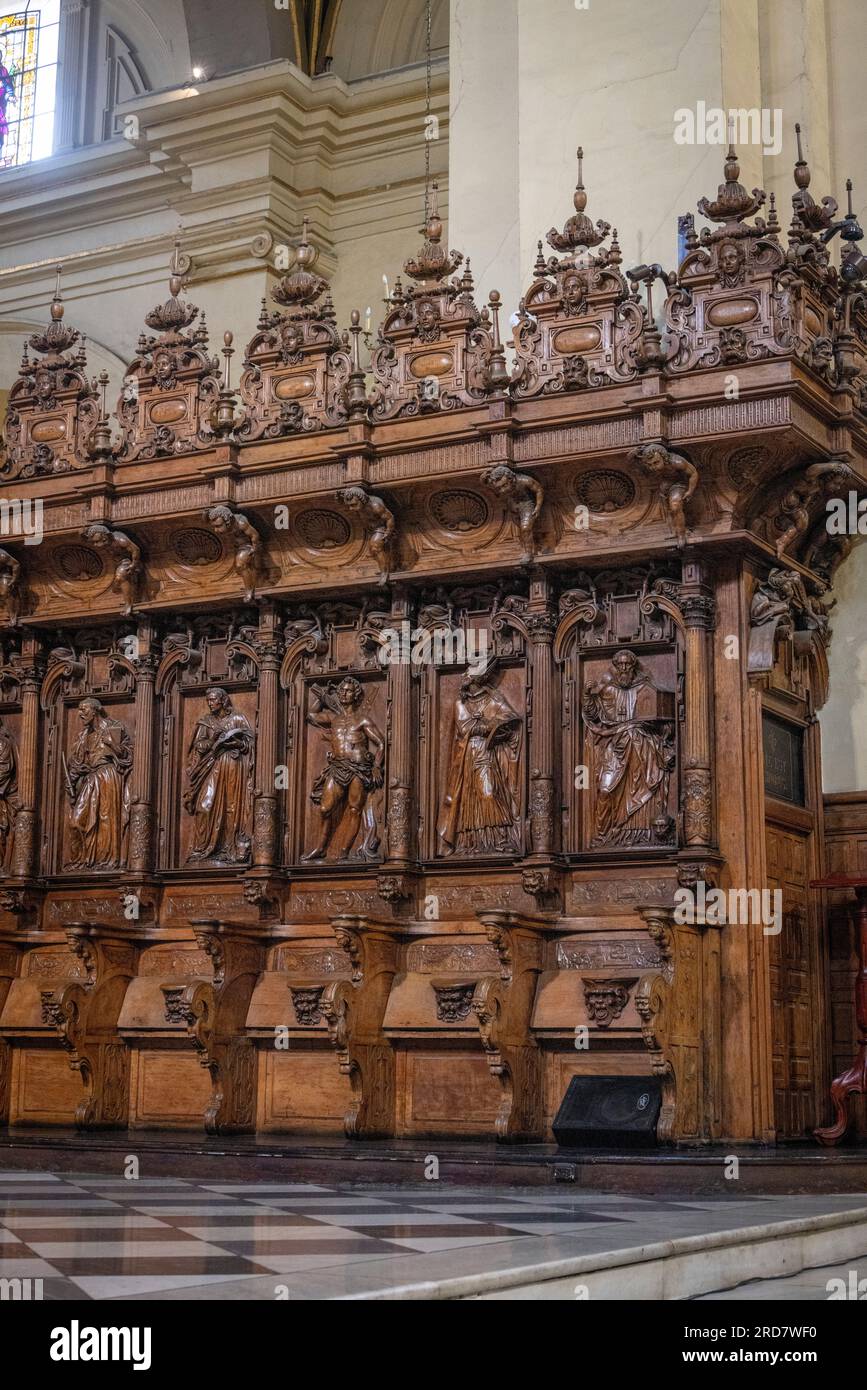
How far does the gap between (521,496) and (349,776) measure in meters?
1.94

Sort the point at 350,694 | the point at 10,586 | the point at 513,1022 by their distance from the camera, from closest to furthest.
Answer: the point at 513,1022 < the point at 350,694 < the point at 10,586

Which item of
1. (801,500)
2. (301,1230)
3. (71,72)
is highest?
(71,72)

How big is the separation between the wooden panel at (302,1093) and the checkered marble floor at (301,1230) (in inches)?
68.2

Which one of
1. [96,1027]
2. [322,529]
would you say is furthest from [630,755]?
[96,1027]

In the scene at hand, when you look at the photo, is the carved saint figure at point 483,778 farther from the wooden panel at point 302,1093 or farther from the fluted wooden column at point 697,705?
the wooden panel at point 302,1093

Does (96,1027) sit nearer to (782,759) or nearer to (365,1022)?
(365,1022)

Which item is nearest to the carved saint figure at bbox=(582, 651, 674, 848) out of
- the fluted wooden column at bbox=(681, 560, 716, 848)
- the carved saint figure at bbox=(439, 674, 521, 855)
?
the fluted wooden column at bbox=(681, 560, 716, 848)

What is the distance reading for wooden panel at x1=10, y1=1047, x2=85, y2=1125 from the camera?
10.3 metres

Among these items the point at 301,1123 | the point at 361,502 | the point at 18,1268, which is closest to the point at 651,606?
the point at 361,502

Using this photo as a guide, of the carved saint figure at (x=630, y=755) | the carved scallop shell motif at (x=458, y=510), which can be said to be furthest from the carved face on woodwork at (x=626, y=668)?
the carved scallop shell motif at (x=458, y=510)

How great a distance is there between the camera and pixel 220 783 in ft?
35.3

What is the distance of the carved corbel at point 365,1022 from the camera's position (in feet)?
30.0

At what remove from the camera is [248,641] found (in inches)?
428

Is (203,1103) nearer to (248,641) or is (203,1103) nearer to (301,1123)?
(301,1123)
